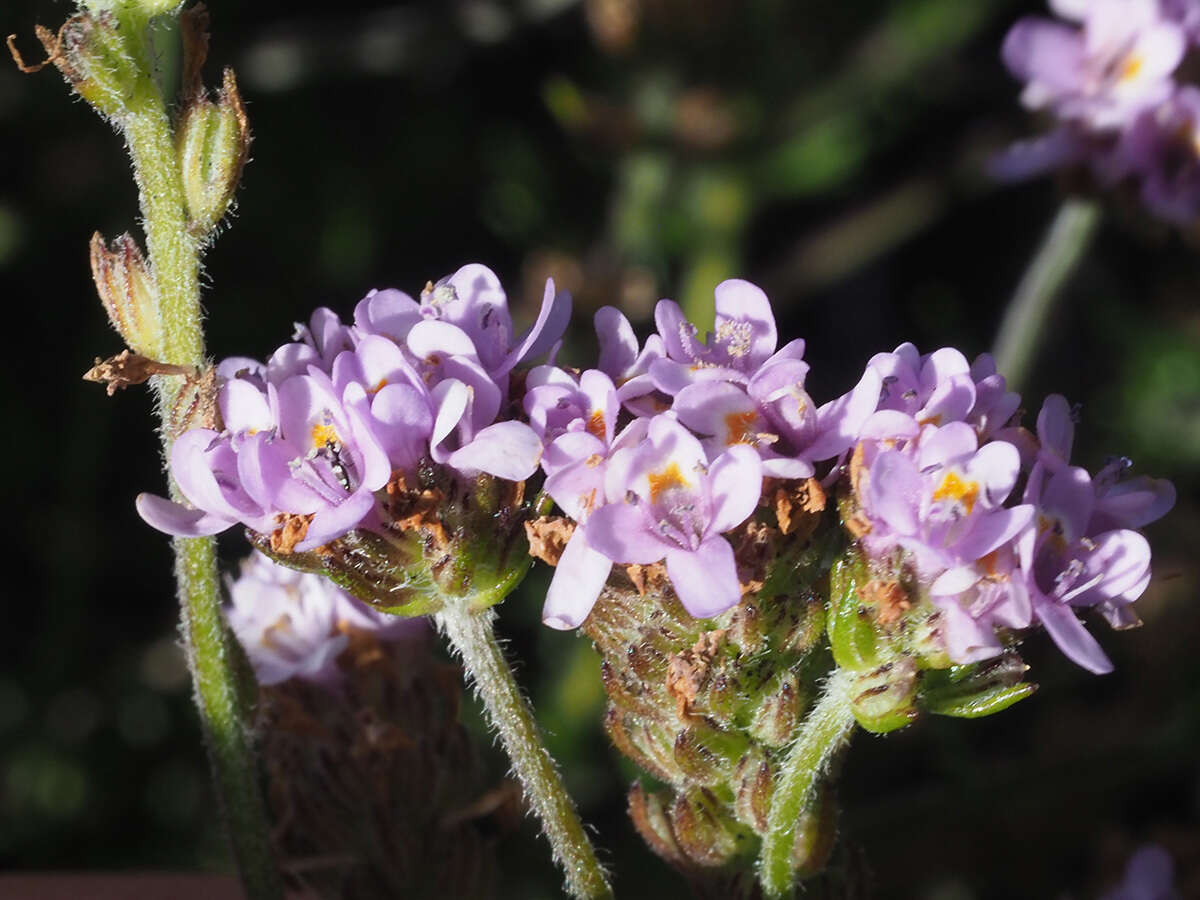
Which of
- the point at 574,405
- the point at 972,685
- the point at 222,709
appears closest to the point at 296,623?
the point at 222,709

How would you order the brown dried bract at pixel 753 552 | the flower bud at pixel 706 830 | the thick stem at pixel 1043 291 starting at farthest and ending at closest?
the thick stem at pixel 1043 291, the flower bud at pixel 706 830, the brown dried bract at pixel 753 552

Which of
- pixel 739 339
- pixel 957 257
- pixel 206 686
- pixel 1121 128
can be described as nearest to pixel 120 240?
pixel 206 686

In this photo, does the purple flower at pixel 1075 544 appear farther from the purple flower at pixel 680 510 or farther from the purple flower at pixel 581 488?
the purple flower at pixel 581 488

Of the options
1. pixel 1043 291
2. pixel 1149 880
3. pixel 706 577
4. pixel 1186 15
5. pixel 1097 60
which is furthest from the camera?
pixel 1043 291

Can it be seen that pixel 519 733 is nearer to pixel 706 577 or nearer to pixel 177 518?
pixel 706 577

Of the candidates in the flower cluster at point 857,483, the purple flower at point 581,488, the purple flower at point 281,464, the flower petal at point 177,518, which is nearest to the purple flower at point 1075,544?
the flower cluster at point 857,483

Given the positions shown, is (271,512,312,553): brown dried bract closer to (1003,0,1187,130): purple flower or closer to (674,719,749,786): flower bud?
(674,719,749,786): flower bud
